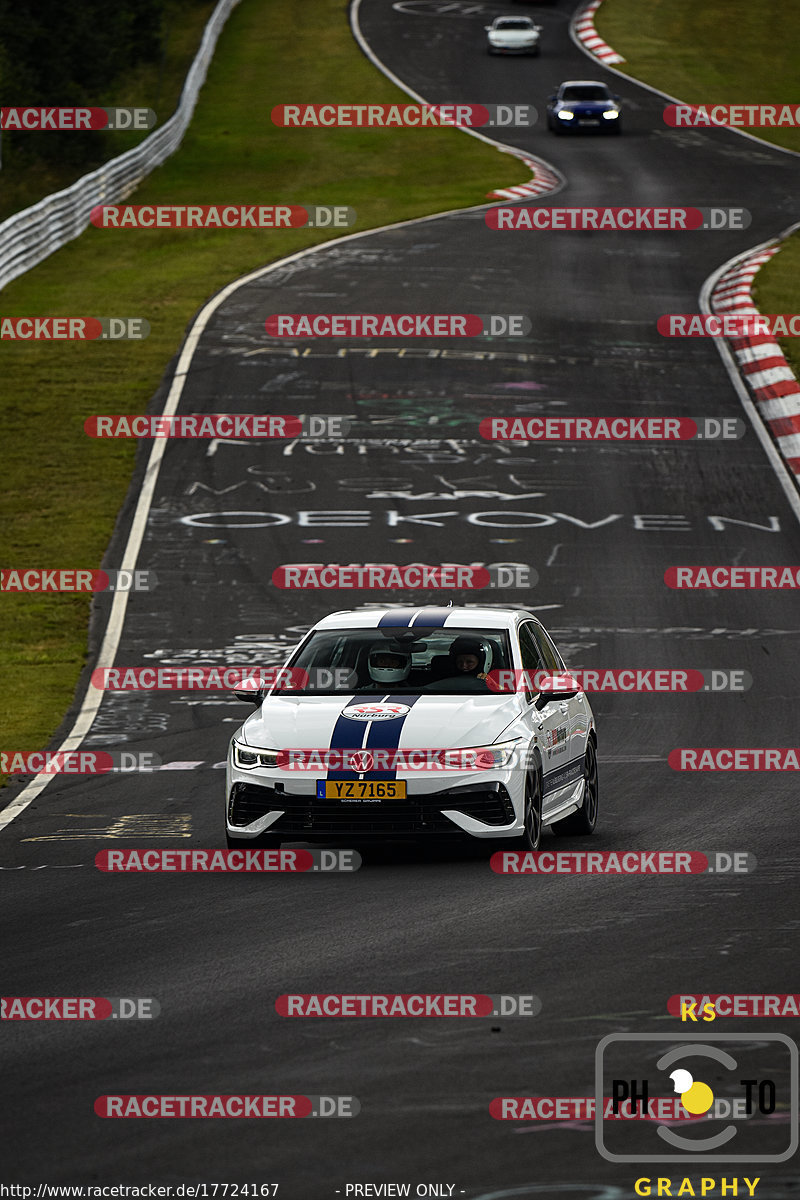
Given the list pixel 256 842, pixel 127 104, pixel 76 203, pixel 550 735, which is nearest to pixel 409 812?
pixel 256 842

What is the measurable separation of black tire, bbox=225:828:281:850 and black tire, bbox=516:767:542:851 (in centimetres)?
138

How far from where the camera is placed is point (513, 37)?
212 feet

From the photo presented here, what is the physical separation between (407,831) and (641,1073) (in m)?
4.35

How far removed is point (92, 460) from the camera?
27.0 metres

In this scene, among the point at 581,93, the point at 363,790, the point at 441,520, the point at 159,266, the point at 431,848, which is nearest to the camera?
the point at 363,790

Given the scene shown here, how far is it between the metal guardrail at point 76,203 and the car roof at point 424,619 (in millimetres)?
A: 26517

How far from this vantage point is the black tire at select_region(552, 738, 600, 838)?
38.9ft

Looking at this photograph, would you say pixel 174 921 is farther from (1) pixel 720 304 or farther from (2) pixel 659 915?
(1) pixel 720 304

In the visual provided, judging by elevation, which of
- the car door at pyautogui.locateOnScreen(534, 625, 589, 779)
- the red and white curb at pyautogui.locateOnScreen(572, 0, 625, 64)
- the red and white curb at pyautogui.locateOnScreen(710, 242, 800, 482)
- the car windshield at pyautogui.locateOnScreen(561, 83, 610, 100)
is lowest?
the red and white curb at pyautogui.locateOnScreen(572, 0, 625, 64)

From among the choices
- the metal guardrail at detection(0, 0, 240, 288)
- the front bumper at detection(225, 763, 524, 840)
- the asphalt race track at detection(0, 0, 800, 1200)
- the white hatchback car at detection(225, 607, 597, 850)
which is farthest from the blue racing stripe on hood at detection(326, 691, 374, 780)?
the metal guardrail at detection(0, 0, 240, 288)

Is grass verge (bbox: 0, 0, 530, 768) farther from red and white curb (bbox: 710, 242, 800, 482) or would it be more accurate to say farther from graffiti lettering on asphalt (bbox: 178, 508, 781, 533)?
red and white curb (bbox: 710, 242, 800, 482)

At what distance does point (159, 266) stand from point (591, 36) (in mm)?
35473

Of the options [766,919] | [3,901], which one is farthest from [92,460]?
[766,919]

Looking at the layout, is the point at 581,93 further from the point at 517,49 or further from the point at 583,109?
the point at 517,49
